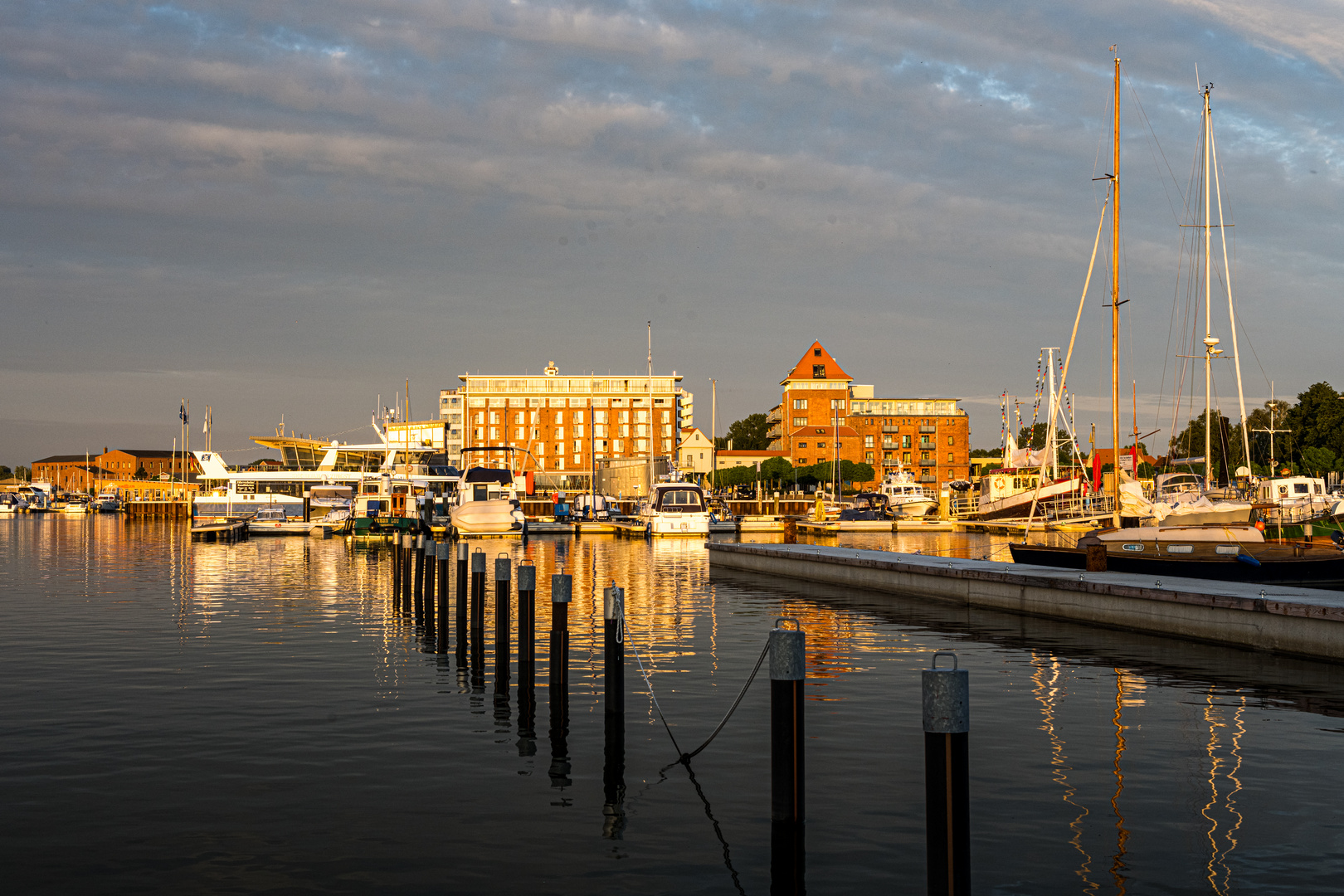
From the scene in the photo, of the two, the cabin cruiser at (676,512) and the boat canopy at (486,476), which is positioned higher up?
the boat canopy at (486,476)

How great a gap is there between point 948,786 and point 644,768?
6568 millimetres

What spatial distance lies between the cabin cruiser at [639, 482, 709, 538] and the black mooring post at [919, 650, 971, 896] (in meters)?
61.9

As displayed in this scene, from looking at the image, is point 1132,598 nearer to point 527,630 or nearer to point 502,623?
point 502,623

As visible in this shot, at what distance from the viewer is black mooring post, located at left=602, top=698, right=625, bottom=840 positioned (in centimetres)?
1078

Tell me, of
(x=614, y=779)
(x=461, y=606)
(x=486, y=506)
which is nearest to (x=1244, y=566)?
(x=461, y=606)

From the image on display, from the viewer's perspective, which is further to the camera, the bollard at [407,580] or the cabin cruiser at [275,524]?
the cabin cruiser at [275,524]

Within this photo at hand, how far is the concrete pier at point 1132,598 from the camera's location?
19.6m

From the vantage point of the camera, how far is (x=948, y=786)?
268 inches

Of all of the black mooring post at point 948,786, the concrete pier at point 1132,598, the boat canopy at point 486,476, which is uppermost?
the boat canopy at point 486,476

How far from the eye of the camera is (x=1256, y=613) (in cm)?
2038

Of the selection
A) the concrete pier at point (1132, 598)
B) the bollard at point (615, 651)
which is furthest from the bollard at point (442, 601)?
the concrete pier at point (1132, 598)

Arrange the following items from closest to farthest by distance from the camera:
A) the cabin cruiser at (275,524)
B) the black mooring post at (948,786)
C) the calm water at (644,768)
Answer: the black mooring post at (948,786) < the calm water at (644,768) < the cabin cruiser at (275,524)

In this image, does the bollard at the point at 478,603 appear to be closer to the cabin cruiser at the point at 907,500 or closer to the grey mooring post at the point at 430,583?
the grey mooring post at the point at 430,583

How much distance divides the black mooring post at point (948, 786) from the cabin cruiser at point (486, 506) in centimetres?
6417
